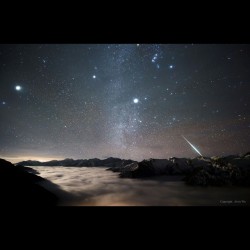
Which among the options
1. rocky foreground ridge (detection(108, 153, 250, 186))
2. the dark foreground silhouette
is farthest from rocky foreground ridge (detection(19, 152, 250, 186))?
the dark foreground silhouette

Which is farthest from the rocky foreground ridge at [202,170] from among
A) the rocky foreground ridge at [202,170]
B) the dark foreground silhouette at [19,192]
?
the dark foreground silhouette at [19,192]

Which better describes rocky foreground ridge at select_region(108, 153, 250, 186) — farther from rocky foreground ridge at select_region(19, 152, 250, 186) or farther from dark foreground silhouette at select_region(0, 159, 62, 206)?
dark foreground silhouette at select_region(0, 159, 62, 206)

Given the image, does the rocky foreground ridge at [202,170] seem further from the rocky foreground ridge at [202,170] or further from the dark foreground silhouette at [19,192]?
the dark foreground silhouette at [19,192]

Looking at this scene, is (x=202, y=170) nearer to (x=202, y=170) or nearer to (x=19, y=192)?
(x=202, y=170)

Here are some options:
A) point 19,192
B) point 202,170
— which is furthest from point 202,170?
point 19,192

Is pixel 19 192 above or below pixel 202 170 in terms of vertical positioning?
below

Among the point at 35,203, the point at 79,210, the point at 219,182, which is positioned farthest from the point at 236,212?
the point at 35,203

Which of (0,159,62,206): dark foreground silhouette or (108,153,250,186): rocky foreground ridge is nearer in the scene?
(0,159,62,206): dark foreground silhouette

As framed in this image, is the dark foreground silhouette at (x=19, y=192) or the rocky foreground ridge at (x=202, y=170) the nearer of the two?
the dark foreground silhouette at (x=19, y=192)

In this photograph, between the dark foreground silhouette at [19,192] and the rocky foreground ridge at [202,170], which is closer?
the dark foreground silhouette at [19,192]

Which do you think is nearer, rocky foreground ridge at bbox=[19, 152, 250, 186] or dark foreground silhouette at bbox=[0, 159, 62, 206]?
dark foreground silhouette at bbox=[0, 159, 62, 206]
